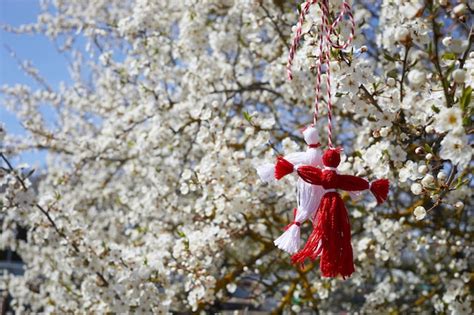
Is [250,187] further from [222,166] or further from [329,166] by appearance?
[329,166]

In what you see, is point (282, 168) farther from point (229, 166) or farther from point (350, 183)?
point (229, 166)

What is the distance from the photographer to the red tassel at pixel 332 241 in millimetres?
1630

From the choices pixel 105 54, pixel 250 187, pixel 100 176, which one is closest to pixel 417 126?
pixel 250 187

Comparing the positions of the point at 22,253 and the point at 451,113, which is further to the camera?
the point at 22,253

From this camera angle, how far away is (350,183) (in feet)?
5.65

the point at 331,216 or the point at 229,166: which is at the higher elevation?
the point at 229,166

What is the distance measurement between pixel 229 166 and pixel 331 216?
146cm

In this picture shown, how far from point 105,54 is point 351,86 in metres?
3.11

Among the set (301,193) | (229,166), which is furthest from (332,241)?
(229,166)

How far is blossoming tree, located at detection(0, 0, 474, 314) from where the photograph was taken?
207 cm

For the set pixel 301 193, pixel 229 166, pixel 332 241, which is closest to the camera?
pixel 332 241

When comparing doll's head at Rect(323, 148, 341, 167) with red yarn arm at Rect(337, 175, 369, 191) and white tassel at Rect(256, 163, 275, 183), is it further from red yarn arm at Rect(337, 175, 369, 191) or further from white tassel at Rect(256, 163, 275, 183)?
white tassel at Rect(256, 163, 275, 183)

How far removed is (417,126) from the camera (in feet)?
6.79

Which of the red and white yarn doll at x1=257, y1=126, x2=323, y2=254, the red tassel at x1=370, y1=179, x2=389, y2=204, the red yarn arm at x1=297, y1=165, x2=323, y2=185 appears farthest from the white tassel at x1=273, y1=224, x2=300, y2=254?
the red tassel at x1=370, y1=179, x2=389, y2=204
